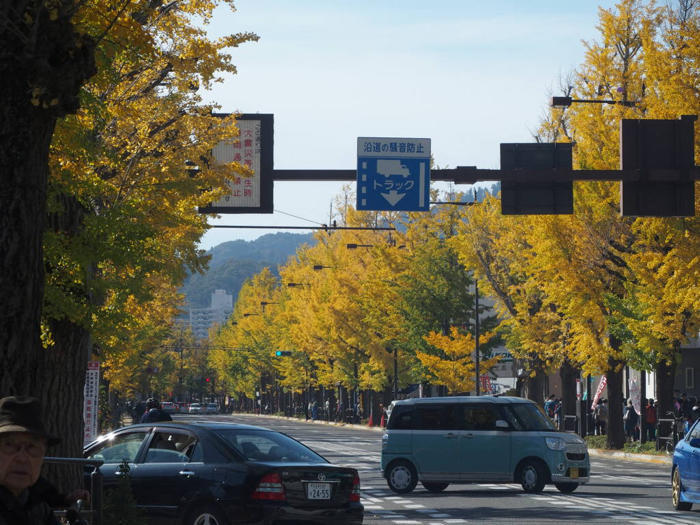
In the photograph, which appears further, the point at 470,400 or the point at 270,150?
the point at 470,400

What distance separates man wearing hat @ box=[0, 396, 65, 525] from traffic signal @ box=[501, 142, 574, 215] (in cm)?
1578

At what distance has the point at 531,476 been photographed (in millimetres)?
23656

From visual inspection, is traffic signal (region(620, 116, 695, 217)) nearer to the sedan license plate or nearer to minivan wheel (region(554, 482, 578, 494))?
minivan wheel (region(554, 482, 578, 494))

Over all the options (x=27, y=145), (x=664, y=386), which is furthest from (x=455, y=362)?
(x=27, y=145)

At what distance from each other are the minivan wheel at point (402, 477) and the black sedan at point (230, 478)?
30.5ft

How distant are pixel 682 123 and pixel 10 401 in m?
17.4

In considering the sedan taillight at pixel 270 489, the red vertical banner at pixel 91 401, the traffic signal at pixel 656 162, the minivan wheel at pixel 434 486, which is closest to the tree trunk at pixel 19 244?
the sedan taillight at pixel 270 489

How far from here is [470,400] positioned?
953 inches

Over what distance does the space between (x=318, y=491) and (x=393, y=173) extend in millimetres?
11285

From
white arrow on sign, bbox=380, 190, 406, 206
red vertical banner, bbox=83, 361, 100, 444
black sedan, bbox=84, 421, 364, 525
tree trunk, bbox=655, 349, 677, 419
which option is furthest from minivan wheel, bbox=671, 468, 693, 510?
tree trunk, bbox=655, 349, 677, 419

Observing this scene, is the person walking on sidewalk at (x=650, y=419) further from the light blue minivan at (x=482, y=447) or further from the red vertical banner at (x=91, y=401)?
the red vertical banner at (x=91, y=401)

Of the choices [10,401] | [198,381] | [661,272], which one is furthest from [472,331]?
[198,381]

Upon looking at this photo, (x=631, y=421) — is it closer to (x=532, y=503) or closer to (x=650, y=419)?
(x=650, y=419)

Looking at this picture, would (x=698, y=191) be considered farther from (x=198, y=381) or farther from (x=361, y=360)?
(x=198, y=381)
